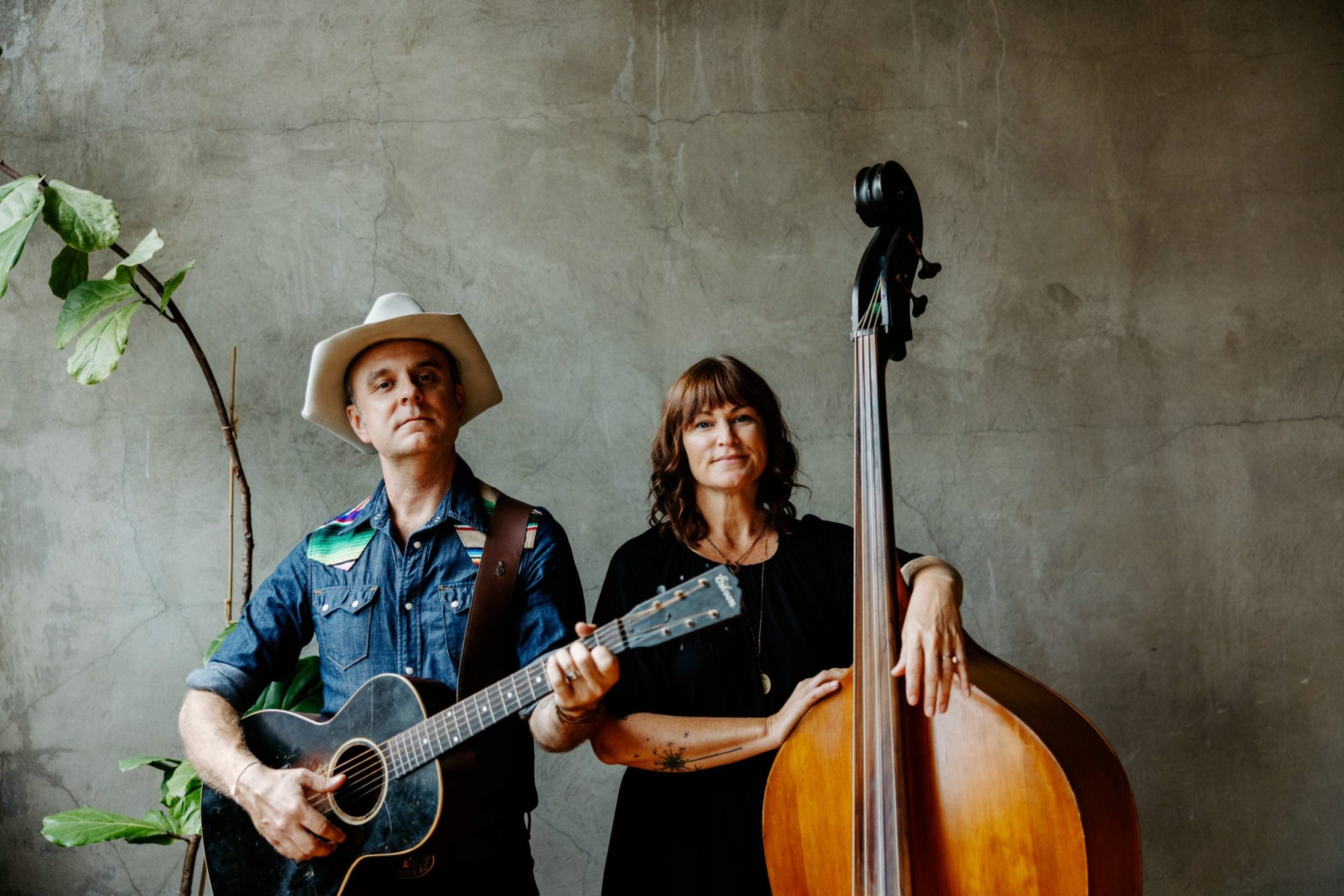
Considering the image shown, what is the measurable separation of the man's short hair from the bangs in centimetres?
50

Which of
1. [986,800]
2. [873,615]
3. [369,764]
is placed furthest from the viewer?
[369,764]

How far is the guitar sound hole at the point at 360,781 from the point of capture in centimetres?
168

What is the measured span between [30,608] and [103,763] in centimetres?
50

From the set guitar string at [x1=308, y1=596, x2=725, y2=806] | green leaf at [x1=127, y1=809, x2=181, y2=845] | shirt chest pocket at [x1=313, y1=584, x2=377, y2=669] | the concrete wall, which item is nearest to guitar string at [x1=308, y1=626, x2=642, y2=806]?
guitar string at [x1=308, y1=596, x2=725, y2=806]

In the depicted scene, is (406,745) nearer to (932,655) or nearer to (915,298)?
(932,655)

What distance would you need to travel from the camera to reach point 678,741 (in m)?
1.77

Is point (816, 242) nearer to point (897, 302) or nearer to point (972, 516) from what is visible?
point (972, 516)

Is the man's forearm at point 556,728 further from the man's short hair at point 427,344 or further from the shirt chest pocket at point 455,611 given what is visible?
the man's short hair at point 427,344

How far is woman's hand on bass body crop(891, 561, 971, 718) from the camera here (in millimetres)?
1405

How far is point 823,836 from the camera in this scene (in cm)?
149

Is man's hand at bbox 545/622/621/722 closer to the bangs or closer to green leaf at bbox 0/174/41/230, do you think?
the bangs

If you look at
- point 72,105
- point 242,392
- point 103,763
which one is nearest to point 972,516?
point 242,392

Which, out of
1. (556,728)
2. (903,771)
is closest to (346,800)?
(556,728)

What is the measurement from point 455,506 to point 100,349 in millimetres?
927
